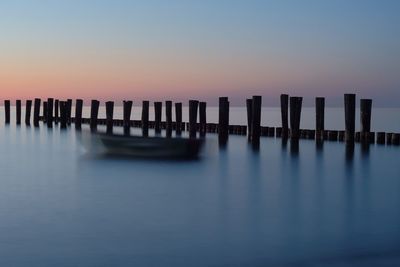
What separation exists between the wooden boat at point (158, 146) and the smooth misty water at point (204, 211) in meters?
0.38

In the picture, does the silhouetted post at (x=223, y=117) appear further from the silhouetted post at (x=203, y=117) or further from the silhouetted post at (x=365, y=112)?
the silhouetted post at (x=365, y=112)

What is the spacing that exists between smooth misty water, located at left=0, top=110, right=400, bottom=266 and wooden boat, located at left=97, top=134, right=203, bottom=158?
1.24 ft

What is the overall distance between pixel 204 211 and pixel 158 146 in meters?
7.57

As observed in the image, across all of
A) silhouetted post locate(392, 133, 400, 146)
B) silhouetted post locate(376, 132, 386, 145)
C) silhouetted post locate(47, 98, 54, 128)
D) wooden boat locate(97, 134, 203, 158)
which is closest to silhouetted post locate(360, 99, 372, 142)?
silhouetted post locate(376, 132, 386, 145)

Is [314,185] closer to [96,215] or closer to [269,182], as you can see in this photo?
[269,182]

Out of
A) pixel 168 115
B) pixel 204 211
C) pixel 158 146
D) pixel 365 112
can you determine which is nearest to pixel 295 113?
pixel 365 112

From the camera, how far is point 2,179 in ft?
49.4

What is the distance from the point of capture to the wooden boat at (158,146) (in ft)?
58.5

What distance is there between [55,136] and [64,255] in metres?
23.5

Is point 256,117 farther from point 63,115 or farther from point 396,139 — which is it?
point 63,115

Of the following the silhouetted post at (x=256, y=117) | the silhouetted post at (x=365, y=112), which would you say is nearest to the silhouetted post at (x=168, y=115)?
the silhouetted post at (x=256, y=117)

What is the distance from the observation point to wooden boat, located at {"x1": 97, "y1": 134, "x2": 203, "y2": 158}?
17.8 meters

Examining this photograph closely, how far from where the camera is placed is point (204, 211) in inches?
412

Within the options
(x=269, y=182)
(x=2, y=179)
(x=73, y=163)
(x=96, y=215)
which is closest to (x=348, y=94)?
(x=269, y=182)
